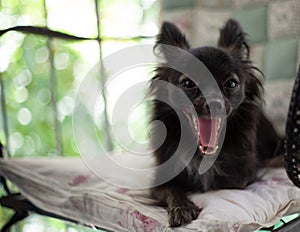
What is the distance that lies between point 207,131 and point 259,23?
2.95 ft

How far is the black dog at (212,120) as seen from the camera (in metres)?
1.39

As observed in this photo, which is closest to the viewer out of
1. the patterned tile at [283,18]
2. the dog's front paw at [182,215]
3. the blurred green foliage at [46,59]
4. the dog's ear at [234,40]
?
the dog's front paw at [182,215]

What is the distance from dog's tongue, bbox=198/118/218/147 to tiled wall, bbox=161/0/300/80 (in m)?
0.80

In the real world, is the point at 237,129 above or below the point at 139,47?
below

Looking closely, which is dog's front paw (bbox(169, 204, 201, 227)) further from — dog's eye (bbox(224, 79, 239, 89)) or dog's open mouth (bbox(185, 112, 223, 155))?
dog's eye (bbox(224, 79, 239, 89))

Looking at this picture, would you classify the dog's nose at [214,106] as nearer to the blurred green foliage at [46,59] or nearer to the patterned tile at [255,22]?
the patterned tile at [255,22]

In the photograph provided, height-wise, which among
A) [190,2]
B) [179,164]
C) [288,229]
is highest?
[190,2]

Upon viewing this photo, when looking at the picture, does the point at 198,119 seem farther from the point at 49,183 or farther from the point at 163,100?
the point at 49,183

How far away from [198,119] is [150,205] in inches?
10.9

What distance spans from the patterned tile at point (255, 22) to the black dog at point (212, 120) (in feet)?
1.58

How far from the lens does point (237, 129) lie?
159 centimetres

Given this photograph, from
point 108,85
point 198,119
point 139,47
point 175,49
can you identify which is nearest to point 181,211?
point 198,119

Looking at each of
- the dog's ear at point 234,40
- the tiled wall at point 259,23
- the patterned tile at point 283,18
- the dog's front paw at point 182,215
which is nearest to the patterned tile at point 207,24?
the tiled wall at point 259,23

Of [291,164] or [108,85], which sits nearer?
[291,164]
